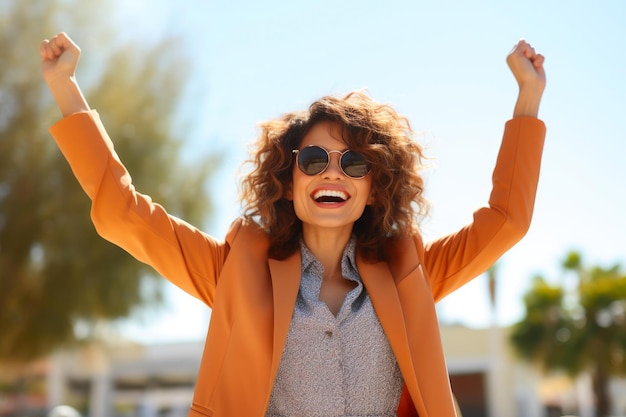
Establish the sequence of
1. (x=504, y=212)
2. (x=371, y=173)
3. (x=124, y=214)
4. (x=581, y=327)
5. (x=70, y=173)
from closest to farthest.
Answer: (x=124, y=214) < (x=504, y=212) < (x=371, y=173) < (x=70, y=173) < (x=581, y=327)

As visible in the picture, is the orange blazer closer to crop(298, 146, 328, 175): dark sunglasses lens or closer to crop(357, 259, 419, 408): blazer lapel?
crop(357, 259, 419, 408): blazer lapel

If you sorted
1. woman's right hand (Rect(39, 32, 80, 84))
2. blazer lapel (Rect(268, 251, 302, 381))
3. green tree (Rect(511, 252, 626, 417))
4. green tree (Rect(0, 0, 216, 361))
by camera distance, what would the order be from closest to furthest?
blazer lapel (Rect(268, 251, 302, 381)), woman's right hand (Rect(39, 32, 80, 84)), green tree (Rect(0, 0, 216, 361)), green tree (Rect(511, 252, 626, 417))

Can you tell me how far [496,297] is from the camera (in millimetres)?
33344

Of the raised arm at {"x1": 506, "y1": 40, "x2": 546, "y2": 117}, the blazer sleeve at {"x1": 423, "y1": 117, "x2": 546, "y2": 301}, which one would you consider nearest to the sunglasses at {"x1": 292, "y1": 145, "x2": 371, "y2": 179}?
the blazer sleeve at {"x1": 423, "y1": 117, "x2": 546, "y2": 301}

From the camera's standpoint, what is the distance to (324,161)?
2.46m

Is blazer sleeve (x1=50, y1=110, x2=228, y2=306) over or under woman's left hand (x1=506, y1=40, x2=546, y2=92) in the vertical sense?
under

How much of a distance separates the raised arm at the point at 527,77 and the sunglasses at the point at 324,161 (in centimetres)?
55

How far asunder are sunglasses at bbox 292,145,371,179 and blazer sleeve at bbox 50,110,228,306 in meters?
0.41

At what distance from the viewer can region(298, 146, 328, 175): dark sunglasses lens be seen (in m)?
2.46

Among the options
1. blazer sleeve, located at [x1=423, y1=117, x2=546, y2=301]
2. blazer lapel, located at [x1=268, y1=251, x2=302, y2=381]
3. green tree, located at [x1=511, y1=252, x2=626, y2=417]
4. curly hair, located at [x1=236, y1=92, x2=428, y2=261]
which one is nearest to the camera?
blazer lapel, located at [x1=268, y1=251, x2=302, y2=381]

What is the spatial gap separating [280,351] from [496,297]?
3242cm

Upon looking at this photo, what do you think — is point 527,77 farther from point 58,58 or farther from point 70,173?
point 70,173

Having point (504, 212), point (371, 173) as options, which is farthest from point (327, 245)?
point (504, 212)

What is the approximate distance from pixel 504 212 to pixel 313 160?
65 cm
